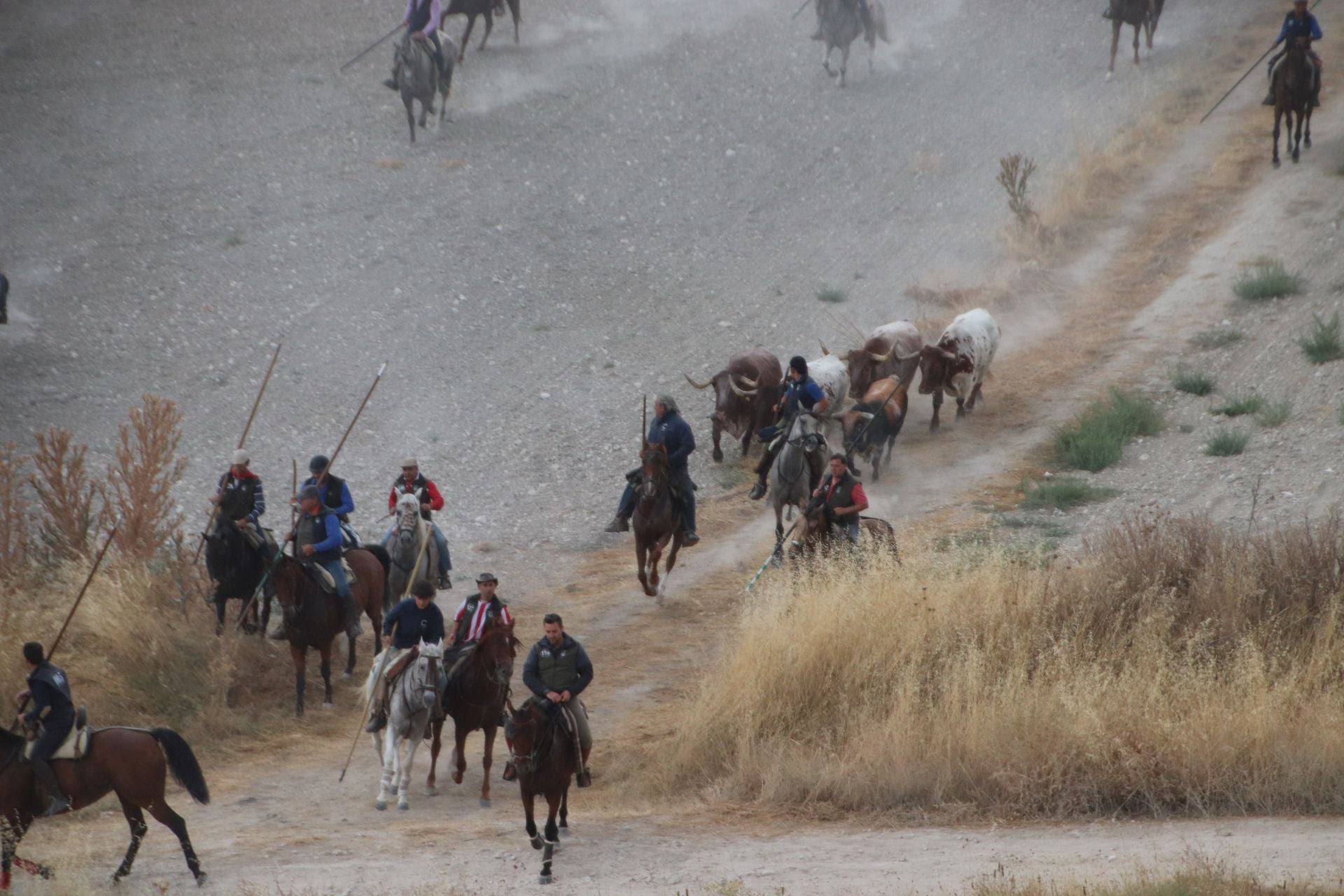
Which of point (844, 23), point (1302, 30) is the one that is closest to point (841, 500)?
point (1302, 30)

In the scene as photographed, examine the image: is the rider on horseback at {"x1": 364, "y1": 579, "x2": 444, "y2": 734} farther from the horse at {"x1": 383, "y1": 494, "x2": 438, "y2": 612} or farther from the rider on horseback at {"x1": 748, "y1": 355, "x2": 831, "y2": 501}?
the rider on horseback at {"x1": 748, "y1": 355, "x2": 831, "y2": 501}

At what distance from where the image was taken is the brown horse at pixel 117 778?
8844mm

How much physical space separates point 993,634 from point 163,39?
28.5m

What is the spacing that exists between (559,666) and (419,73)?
19364 millimetres

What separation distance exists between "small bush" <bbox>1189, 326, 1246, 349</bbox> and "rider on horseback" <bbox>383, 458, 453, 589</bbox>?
41.7 feet

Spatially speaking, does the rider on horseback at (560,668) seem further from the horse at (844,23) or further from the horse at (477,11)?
the horse at (844,23)

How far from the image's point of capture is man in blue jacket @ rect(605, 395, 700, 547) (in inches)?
547

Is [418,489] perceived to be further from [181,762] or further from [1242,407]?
[1242,407]

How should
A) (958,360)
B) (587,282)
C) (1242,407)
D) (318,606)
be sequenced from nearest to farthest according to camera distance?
(318,606)
(1242,407)
(958,360)
(587,282)

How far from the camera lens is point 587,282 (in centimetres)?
2452

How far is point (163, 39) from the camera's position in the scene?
3250 cm

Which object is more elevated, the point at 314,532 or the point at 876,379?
the point at 876,379

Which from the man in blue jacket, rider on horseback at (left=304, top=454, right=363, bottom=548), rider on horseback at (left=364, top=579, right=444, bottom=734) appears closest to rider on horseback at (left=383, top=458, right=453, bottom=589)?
rider on horseback at (left=304, top=454, right=363, bottom=548)

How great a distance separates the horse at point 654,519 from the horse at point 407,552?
2.16 metres
